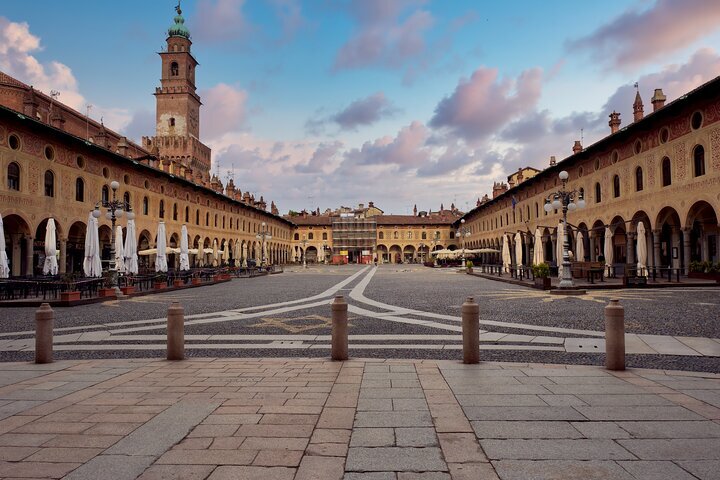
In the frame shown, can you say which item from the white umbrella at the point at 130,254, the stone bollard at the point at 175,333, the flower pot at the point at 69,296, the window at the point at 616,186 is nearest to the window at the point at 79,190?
the white umbrella at the point at 130,254

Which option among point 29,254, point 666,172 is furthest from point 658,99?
point 29,254

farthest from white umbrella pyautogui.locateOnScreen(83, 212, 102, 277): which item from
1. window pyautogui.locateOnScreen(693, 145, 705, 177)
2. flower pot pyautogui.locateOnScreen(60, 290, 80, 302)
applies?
window pyautogui.locateOnScreen(693, 145, 705, 177)

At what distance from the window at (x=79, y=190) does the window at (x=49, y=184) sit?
206 cm

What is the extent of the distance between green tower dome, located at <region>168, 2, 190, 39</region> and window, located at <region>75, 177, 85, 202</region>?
6041 centimetres

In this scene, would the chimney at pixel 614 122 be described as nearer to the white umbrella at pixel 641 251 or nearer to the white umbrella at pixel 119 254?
the white umbrella at pixel 641 251

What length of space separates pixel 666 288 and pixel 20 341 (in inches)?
830

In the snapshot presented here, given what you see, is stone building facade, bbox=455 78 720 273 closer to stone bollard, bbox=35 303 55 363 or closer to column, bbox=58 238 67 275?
stone bollard, bbox=35 303 55 363

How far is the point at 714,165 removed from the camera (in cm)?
2106

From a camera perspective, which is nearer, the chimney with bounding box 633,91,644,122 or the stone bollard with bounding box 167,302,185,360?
the stone bollard with bounding box 167,302,185,360

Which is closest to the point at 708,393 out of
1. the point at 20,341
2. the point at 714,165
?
the point at 20,341

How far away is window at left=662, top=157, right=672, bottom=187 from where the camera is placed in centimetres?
2484

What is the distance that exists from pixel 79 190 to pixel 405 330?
27253mm

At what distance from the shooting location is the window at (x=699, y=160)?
22.4 meters

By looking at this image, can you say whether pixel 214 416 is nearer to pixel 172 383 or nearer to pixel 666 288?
pixel 172 383
